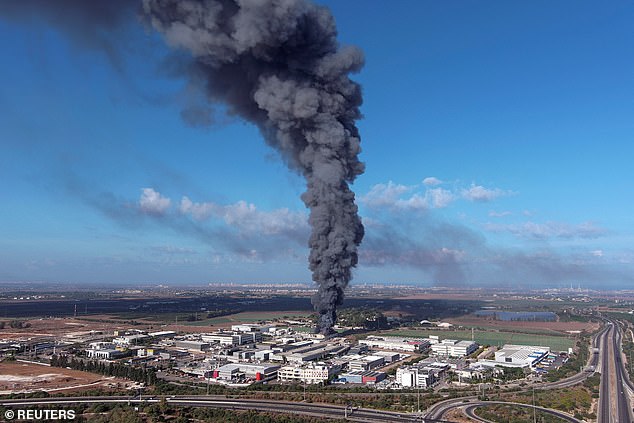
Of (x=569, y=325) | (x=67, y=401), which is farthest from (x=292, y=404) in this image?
(x=569, y=325)

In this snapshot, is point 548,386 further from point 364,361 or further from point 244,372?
point 244,372

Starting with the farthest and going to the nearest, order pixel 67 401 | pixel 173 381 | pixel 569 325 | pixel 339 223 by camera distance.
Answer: pixel 569 325 → pixel 339 223 → pixel 173 381 → pixel 67 401

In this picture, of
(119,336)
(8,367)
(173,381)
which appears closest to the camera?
(173,381)

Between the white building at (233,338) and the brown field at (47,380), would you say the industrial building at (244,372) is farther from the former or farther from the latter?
the white building at (233,338)

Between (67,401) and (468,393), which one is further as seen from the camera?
(468,393)

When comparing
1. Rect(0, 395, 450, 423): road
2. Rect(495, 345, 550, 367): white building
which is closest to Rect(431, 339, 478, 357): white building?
Rect(495, 345, 550, 367): white building

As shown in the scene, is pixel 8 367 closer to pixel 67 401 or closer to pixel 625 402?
pixel 67 401

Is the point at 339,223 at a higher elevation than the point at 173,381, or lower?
higher

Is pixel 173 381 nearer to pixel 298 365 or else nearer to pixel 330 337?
pixel 298 365
